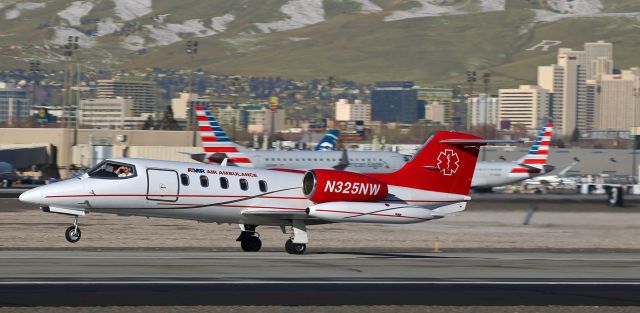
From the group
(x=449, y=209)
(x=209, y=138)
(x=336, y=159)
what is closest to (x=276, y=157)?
(x=336, y=159)

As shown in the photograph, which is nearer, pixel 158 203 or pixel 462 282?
pixel 462 282

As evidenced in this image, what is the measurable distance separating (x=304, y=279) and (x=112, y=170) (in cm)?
925

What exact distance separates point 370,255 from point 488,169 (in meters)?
57.2

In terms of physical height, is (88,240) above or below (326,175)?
below

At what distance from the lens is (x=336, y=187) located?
3578 cm

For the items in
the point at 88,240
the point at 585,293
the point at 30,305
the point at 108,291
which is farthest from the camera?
the point at 88,240

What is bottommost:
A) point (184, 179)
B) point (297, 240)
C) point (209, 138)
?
point (297, 240)

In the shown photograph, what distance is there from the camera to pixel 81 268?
2884 centimetres

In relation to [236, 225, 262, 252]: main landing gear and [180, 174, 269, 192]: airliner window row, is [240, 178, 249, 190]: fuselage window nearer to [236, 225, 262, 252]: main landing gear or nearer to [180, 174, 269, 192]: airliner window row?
[180, 174, 269, 192]: airliner window row

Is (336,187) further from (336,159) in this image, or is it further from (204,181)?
(336,159)

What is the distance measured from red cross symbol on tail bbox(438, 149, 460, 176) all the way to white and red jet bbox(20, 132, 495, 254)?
0.03m

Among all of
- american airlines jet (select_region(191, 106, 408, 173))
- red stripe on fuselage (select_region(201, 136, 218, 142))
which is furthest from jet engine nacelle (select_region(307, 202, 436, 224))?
red stripe on fuselage (select_region(201, 136, 218, 142))

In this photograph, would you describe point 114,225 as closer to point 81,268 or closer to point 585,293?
point 81,268

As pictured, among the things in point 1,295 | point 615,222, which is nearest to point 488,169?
point 615,222
